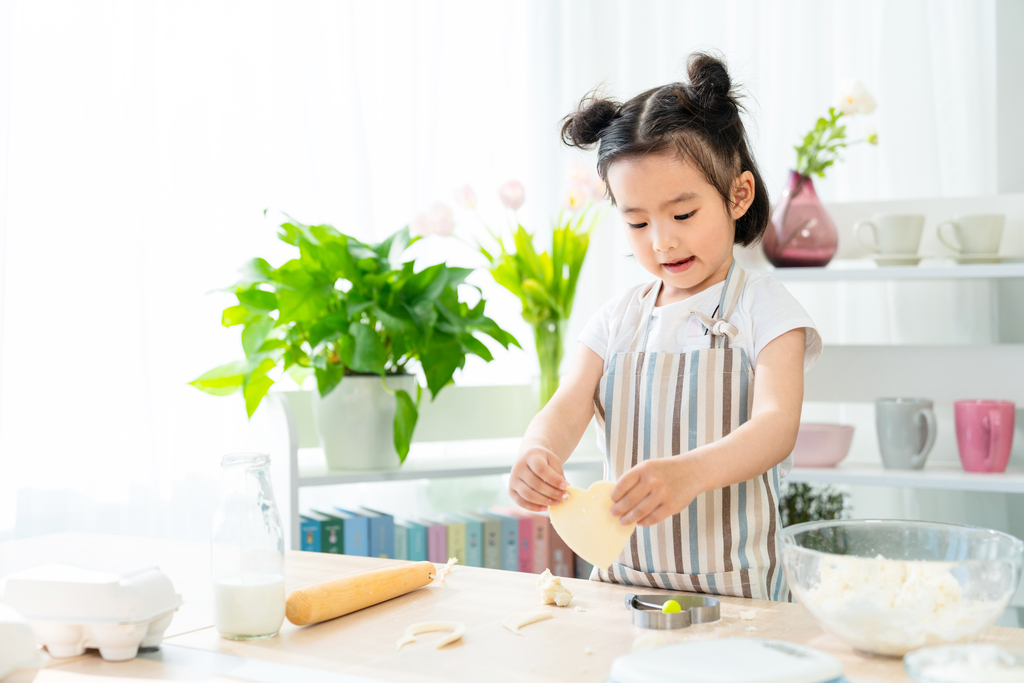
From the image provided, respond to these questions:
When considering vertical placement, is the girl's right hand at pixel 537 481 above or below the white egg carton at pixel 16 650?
above

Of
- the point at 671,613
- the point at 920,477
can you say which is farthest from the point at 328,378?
the point at 920,477

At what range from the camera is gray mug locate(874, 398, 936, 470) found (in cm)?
176

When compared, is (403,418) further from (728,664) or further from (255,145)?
(728,664)

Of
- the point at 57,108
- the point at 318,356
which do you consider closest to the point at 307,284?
the point at 318,356

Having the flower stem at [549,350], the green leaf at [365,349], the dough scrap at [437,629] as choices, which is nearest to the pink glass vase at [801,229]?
the flower stem at [549,350]

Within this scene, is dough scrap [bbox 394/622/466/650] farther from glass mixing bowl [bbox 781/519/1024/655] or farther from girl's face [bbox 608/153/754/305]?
girl's face [bbox 608/153/754/305]

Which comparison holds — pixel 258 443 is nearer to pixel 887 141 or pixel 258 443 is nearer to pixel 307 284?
pixel 307 284

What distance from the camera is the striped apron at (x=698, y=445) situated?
1098 millimetres

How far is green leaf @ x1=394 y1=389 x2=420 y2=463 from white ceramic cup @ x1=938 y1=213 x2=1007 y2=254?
107cm

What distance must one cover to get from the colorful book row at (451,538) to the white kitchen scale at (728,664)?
50.4 inches

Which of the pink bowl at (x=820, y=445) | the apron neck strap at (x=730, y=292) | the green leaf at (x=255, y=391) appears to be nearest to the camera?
the apron neck strap at (x=730, y=292)

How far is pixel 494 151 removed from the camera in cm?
244

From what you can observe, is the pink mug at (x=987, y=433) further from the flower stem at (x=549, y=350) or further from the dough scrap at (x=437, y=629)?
the dough scrap at (x=437, y=629)

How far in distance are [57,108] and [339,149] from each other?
623 millimetres
